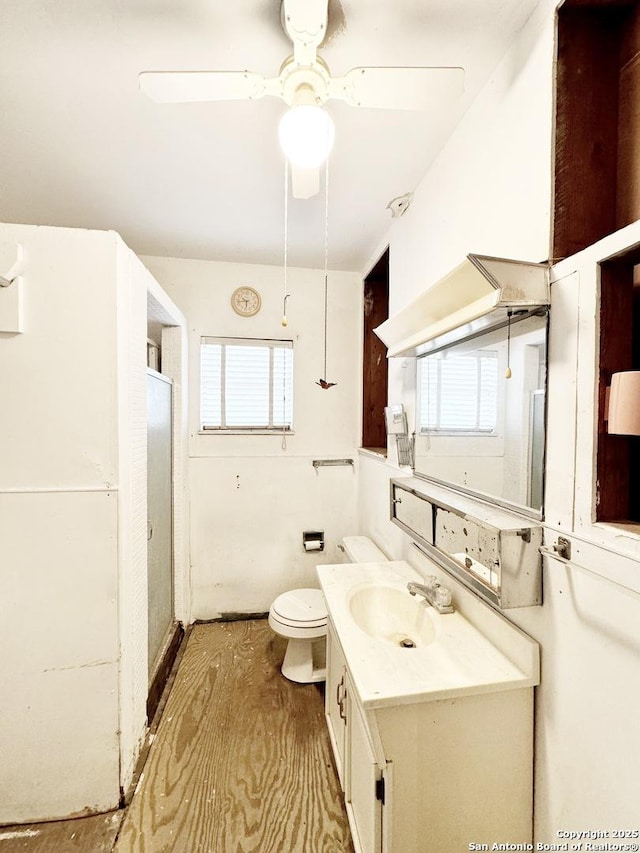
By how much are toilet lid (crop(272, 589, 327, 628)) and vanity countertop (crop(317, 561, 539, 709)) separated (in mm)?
718

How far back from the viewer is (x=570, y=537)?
2.96ft

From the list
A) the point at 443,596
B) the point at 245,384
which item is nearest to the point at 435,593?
the point at 443,596

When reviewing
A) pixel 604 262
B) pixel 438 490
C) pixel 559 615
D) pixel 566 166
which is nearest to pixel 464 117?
pixel 566 166

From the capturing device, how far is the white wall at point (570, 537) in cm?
78

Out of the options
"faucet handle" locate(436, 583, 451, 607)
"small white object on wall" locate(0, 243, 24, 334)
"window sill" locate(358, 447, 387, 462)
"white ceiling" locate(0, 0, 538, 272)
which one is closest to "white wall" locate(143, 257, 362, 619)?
"window sill" locate(358, 447, 387, 462)

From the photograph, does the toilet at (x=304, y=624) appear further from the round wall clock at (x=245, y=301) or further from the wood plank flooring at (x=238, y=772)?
the round wall clock at (x=245, y=301)

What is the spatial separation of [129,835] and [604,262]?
231 centimetres

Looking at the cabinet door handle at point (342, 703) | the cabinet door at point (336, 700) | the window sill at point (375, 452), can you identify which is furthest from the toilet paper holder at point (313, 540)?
the cabinet door handle at point (342, 703)

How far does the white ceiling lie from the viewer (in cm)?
104

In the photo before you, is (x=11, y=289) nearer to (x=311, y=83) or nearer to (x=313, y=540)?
(x=311, y=83)

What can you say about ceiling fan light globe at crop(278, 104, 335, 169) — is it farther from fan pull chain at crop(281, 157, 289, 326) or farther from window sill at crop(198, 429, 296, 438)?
window sill at crop(198, 429, 296, 438)

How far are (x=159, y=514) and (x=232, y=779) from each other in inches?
49.1

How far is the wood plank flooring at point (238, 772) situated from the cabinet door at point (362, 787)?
0.14 metres

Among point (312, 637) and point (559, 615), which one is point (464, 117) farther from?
point (312, 637)
